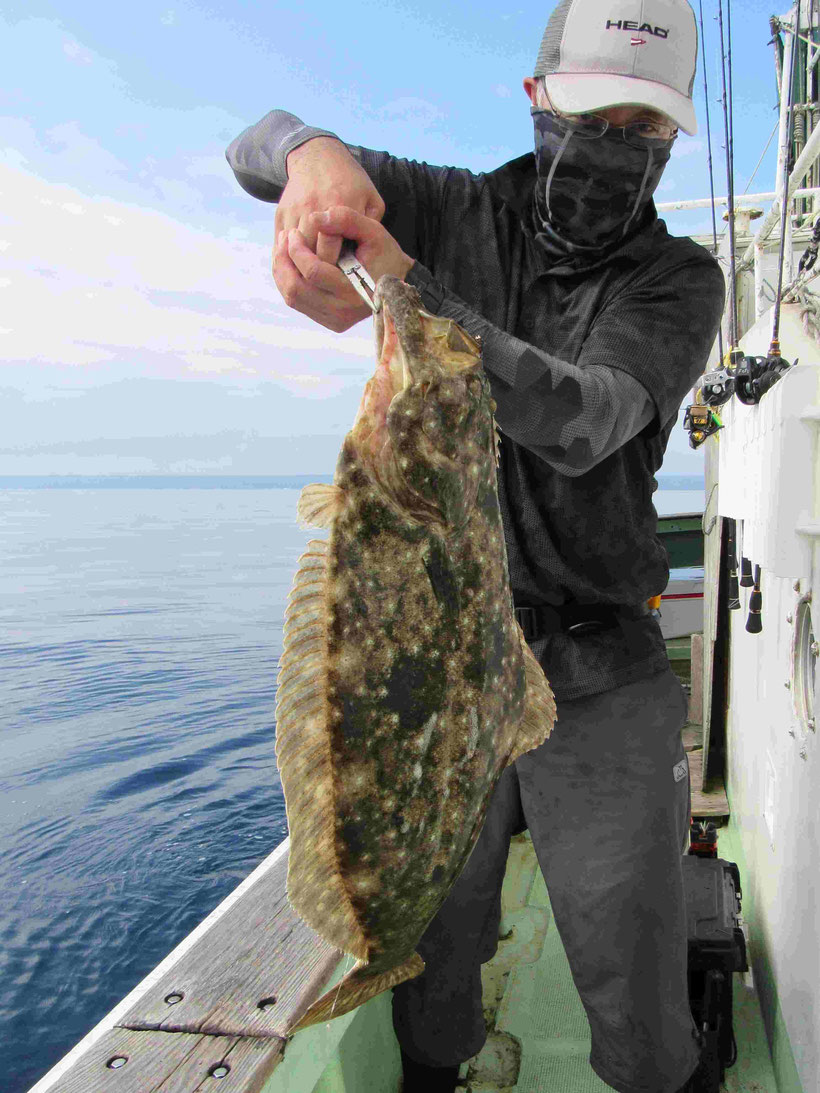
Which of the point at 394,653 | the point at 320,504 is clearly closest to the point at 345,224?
the point at 320,504

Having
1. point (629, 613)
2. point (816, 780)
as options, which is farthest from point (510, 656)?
point (816, 780)

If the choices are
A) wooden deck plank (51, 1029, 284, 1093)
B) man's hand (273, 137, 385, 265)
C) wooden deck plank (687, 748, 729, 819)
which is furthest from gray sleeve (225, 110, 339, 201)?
wooden deck plank (687, 748, 729, 819)

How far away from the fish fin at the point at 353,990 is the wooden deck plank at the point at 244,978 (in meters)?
0.73

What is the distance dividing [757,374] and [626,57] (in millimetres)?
2075

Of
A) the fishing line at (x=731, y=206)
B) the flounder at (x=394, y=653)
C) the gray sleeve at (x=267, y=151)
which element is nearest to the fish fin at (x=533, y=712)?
the flounder at (x=394, y=653)

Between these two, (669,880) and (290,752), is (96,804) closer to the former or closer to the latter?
(669,880)

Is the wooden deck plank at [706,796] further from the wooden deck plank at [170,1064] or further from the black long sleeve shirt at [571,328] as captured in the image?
the wooden deck plank at [170,1064]

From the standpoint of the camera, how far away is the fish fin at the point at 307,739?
1.28 metres

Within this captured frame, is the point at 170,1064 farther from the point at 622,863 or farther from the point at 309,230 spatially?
the point at 309,230

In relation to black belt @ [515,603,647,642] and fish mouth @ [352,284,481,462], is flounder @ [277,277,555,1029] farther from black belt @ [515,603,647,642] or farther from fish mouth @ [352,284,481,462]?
black belt @ [515,603,647,642]

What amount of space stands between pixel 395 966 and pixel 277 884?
1.38 m

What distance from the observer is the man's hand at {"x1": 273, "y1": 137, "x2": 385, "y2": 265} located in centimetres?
141

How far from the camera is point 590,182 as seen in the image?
2.32 meters

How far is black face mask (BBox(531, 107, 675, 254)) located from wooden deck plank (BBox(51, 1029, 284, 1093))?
7.74 ft
